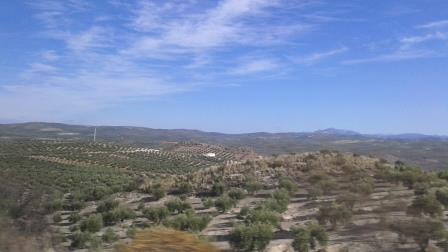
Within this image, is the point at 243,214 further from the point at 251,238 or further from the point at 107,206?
the point at 107,206

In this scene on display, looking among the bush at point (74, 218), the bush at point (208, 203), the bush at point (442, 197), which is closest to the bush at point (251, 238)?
the bush at point (442, 197)

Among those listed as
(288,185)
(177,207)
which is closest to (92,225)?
(177,207)

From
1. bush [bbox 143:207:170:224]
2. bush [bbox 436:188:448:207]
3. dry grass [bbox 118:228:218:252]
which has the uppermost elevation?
dry grass [bbox 118:228:218:252]

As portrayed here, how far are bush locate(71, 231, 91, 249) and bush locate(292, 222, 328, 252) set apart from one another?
859 centimetres

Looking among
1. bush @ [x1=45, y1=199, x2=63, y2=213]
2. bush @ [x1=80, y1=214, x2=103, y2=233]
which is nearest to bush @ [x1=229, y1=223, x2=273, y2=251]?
bush @ [x1=80, y1=214, x2=103, y2=233]

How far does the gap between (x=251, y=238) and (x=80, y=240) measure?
7.58 meters

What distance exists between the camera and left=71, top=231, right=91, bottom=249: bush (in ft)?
78.1

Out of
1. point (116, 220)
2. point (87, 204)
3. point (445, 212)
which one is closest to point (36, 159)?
point (87, 204)

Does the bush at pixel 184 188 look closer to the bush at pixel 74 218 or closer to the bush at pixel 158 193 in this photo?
the bush at pixel 158 193

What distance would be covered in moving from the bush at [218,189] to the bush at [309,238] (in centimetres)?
1866

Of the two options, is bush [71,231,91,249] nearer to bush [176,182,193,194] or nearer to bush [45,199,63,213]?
bush [45,199,63,213]

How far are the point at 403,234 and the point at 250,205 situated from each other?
19.9 m

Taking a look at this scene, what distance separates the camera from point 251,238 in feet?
67.9

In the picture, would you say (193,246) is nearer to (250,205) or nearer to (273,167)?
(250,205)
